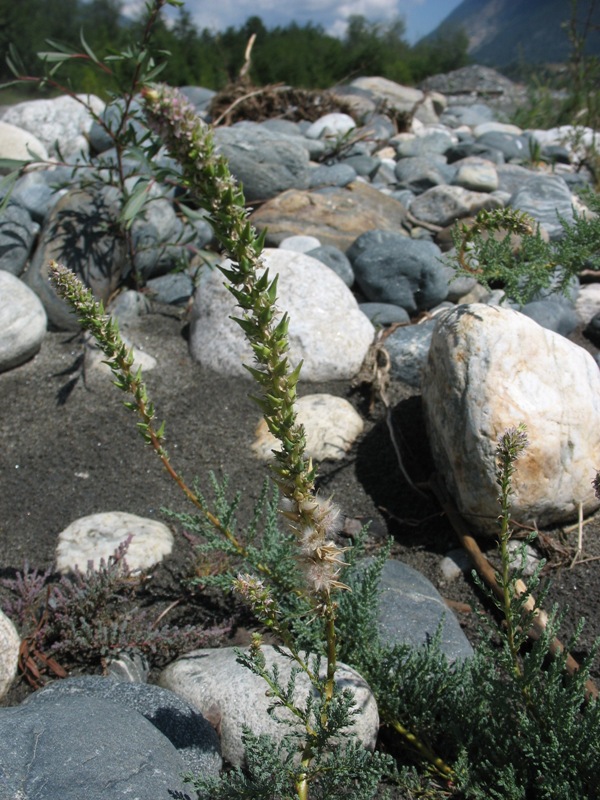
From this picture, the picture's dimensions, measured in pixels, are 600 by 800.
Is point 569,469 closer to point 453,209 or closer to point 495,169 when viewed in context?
point 453,209

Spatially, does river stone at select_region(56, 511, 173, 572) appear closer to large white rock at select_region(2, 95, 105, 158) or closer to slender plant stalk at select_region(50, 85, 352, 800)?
slender plant stalk at select_region(50, 85, 352, 800)

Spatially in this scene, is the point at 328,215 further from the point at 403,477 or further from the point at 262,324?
the point at 262,324

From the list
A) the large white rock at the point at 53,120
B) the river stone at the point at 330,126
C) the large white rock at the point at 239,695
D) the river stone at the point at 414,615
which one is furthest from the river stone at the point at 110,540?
the river stone at the point at 330,126

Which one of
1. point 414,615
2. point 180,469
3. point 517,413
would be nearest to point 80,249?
point 180,469

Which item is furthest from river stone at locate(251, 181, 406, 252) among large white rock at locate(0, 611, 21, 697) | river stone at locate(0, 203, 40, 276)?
large white rock at locate(0, 611, 21, 697)

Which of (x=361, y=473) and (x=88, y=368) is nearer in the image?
(x=361, y=473)

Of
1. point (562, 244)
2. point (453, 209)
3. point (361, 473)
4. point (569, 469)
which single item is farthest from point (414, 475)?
point (453, 209)

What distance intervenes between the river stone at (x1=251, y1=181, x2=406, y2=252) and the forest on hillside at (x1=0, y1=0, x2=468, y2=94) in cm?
532

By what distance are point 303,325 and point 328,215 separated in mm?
2007

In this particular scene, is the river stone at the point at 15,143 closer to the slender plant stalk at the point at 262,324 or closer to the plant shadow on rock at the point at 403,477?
the plant shadow on rock at the point at 403,477

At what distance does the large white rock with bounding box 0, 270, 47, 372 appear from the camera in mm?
4332

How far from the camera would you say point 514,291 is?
11.0 ft

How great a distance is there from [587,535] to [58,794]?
2.38 m

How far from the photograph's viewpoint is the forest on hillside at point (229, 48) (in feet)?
43.1
